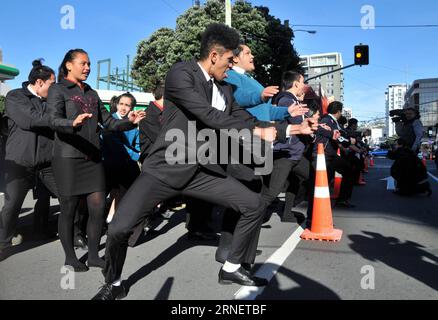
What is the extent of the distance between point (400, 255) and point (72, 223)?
10.3 ft

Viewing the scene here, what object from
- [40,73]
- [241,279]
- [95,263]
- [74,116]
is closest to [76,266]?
[95,263]

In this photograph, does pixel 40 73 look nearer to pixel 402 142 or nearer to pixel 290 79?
pixel 290 79

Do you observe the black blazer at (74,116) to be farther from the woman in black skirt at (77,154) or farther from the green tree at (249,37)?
the green tree at (249,37)

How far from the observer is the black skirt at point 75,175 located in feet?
11.9

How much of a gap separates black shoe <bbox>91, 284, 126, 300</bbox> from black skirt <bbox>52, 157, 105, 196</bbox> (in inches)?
39.9

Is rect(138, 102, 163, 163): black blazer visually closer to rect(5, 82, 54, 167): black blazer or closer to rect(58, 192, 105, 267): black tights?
rect(5, 82, 54, 167): black blazer

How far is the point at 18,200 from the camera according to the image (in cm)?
432

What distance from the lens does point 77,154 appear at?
363cm

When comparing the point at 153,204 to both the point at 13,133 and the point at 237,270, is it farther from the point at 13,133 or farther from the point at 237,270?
the point at 13,133

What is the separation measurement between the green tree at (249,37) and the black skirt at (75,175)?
20.6 m

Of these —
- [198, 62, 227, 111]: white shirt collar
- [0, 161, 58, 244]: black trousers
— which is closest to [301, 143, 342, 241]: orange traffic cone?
[198, 62, 227, 111]: white shirt collar

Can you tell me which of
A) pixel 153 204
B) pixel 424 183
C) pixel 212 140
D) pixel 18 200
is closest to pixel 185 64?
pixel 212 140

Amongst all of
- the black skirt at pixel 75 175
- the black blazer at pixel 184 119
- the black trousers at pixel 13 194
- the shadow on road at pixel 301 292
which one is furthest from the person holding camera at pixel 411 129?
the black trousers at pixel 13 194
